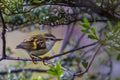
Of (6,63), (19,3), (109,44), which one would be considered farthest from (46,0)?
(6,63)

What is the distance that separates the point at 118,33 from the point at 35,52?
0.67 ft

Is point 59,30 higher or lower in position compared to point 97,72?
higher

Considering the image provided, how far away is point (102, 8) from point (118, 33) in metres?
0.12

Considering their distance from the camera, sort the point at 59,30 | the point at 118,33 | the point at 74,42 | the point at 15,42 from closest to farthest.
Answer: the point at 118,33, the point at 15,42, the point at 59,30, the point at 74,42

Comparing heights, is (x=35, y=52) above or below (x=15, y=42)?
above

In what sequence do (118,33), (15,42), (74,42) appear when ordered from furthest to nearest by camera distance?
(74,42), (15,42), (118,33)

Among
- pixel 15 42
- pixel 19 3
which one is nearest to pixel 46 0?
pixel 19 3

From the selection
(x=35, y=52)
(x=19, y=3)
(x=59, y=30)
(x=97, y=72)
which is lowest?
(x=97, y=72)

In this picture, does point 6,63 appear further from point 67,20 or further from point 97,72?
point 67,20

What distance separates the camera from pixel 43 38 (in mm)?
798

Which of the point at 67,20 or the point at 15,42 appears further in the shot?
the point at 15,42

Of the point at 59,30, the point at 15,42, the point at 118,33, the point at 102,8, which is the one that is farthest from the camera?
the point at 59,30

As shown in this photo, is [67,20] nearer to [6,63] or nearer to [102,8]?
[102,8]

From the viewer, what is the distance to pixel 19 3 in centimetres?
71
